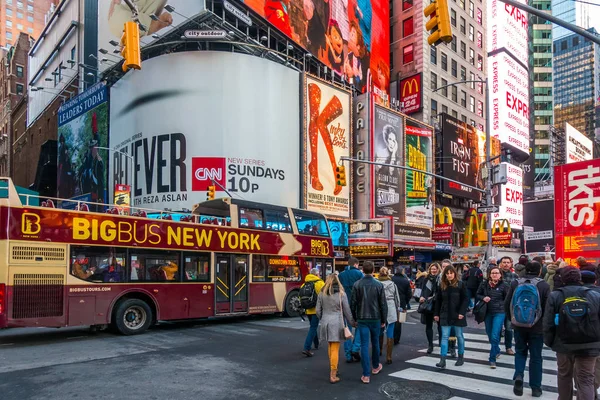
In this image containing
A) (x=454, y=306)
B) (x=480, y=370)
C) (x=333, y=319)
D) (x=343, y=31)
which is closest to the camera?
(x=333, y=319)

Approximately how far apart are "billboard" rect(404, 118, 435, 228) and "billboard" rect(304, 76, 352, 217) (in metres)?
7.10

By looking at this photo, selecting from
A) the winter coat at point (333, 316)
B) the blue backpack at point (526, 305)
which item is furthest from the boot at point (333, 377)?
the blue backpack at point (526, 305)

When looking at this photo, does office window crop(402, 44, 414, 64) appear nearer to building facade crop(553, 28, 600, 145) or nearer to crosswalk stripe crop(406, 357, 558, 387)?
crosswalk stripe crop(406, 357, 558, 387)

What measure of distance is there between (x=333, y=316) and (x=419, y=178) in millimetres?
35633

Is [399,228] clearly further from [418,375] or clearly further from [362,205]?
[418,375]

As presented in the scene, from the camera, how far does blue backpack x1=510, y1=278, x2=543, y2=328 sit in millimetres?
7117

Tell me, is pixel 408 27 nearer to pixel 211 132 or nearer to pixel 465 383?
pixel 211 132

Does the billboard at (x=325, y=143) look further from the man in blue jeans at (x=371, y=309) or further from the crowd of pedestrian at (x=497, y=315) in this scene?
the man in blue jeans at (x=371, y=309)

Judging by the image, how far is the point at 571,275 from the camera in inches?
235

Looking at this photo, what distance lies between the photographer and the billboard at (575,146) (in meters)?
62.6

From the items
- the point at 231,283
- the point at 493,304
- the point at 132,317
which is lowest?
the point at 132,317

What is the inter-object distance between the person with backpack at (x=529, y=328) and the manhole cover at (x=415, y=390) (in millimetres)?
1064

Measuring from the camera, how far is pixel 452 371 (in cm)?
876

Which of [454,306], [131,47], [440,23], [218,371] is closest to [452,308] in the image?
[454,306]
